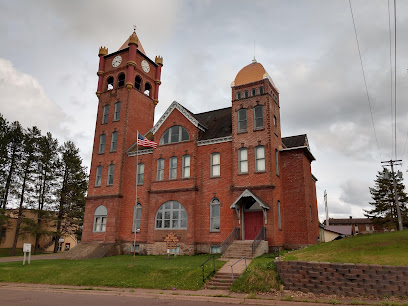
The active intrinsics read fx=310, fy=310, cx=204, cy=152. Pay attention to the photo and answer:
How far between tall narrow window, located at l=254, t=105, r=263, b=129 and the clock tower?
44.3 feet

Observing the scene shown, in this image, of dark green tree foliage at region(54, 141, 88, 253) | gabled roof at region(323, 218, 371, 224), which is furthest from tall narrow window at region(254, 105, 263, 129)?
gabled roof at region(323, 218, 371, 224)

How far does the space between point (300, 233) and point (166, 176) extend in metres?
12.8

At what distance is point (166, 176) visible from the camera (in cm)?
2923

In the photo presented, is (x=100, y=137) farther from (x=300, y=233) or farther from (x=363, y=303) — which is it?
(x=363, y=303)

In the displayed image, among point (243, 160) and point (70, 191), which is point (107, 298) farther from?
point (70, 191)

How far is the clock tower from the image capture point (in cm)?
3155

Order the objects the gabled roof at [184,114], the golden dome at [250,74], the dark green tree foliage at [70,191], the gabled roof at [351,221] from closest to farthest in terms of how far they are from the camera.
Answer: the golden dome at [250,74], the gabled roof at [184,114], the dark green tree foliage at [70,191], the gabled roof at [351,221]

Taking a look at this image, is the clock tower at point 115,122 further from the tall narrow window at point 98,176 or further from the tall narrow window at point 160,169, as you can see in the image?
the tall narrow window at point 160,169

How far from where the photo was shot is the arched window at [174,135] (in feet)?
96.9

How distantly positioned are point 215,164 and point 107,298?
15.7m

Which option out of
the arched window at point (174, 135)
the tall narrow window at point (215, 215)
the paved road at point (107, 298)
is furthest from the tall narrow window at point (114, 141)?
the paved road at point (107, 298)

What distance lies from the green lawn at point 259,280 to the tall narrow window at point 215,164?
41.3 ft

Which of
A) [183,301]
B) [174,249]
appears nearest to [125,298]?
[183,301]

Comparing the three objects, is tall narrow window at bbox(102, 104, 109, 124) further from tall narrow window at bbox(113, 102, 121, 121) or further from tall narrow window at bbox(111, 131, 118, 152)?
tall narrow window at bbox(111, 131, 118, 152)
